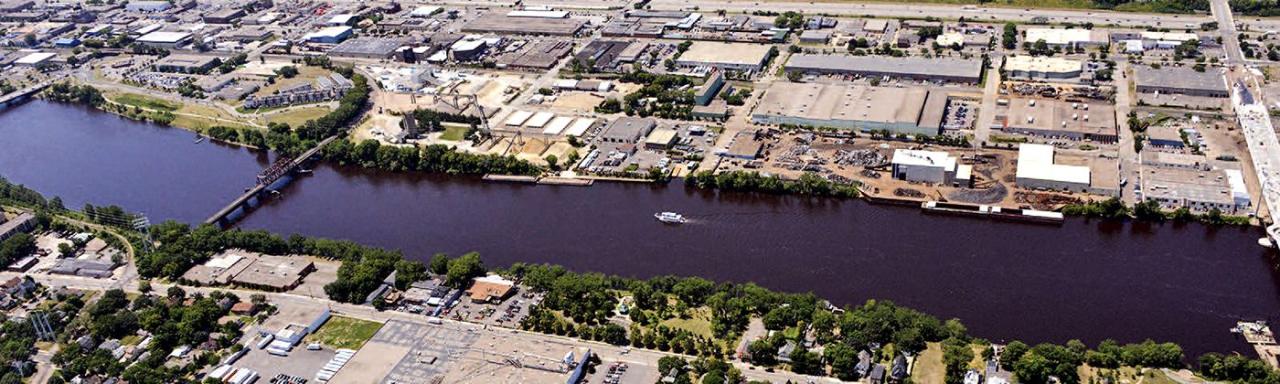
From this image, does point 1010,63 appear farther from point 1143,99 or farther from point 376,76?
point 376,76

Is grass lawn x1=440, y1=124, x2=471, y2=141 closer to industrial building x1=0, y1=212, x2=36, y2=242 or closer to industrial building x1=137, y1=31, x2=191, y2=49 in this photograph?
industrial building x1=0, y1=212, x2=36, y2=242

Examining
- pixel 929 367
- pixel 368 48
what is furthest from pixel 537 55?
pixel 929 367

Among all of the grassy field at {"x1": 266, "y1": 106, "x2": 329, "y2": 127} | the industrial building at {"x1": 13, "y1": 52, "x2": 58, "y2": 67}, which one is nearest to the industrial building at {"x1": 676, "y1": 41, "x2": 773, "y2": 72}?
the grassy field at {"x1": 266, "y1": 106, "x2": 329, "y2": 127}

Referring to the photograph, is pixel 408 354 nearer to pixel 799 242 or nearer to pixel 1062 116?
pixel 799 242

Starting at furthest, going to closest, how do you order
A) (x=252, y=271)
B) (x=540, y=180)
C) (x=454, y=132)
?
(x=454, y=132) < (x=540, y=180) < (x=252, y=271)

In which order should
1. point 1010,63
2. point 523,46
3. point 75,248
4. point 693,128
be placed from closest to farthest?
1. point 75,248
2. point 693,128
3. point 1010,63
4. point 523,46

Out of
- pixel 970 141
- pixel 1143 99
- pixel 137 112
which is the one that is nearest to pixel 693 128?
pixel 970 141

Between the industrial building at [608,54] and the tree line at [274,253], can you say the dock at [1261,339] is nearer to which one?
the tree line at [274,253]
